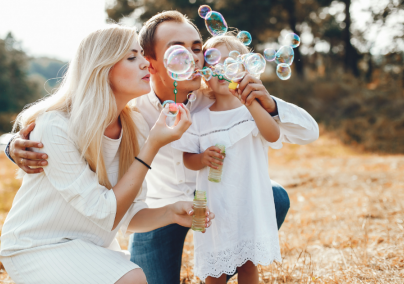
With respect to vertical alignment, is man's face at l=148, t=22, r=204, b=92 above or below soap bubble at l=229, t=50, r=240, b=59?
above

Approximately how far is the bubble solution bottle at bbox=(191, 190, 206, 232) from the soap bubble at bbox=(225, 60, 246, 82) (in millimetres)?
627

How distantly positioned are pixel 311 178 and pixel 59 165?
4.83m

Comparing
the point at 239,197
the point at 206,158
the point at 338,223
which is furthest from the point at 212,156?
the point at 338,223

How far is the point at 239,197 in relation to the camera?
2020mm

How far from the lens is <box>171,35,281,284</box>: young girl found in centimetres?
195

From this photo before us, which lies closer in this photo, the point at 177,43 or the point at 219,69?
the point at 219,69

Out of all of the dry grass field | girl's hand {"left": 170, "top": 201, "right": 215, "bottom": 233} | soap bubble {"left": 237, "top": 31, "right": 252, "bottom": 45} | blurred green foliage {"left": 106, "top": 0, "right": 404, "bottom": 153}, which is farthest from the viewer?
blurred green foliage {"left": 106, "top": 0, "right": 404, "bottom": 153}

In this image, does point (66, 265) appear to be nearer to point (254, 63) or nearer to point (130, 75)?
point (130, 75)

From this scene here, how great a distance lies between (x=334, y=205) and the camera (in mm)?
4320

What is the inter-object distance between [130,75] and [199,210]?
81cm

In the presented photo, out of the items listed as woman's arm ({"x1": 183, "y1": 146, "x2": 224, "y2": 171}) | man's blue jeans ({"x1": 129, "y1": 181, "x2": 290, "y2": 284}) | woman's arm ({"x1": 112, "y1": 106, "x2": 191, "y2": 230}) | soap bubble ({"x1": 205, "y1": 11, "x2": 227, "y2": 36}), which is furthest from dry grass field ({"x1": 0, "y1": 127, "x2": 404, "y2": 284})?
soap bubble ({"x1": 205, "y1": 11, "x2": 227, "y2": 36})

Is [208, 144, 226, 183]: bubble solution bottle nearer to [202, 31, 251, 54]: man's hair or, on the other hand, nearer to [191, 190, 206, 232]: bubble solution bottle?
[191, 190, 206, 232]: bubble solution bottle

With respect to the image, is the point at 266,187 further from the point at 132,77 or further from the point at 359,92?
the point at 359,92

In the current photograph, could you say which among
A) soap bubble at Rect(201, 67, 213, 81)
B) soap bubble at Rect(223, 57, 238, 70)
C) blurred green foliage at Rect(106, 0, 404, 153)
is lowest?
soap bubble at Rect(223, 57, 238, 70)
